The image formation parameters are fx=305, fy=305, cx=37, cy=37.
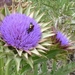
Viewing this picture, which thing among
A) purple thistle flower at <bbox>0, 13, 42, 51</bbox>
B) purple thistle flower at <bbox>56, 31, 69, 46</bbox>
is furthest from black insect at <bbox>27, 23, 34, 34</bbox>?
purple thistle flower at <bbox>56, 31, 69, 46</bbox>

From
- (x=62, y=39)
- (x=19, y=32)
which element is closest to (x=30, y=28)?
(x=19, y=32)

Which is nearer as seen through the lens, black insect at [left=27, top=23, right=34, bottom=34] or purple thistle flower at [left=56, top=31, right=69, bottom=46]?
black insect at [left=27, top=23, right=34, bottom=34]

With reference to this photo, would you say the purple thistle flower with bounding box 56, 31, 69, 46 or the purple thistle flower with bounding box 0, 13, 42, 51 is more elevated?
the purple thistle flower with bounding box 0, 13, 42, 51

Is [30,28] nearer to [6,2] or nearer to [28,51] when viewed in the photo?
[28,51]

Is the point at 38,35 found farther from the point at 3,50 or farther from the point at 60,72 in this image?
the point at 60,72

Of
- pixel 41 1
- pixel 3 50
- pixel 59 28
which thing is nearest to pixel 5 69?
pixel 3 50

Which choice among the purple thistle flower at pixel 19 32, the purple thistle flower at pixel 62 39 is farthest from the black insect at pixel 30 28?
the purple thistle flower at pixel 62 39

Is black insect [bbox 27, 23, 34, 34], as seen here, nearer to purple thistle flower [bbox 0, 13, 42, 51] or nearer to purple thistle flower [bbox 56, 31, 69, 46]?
purple thistle flower [bbox 0, 13, 42, 51]
